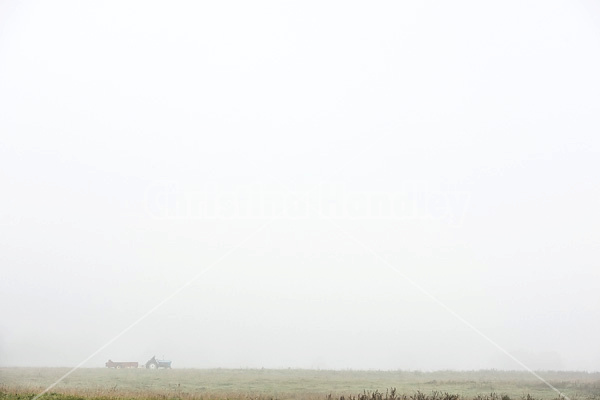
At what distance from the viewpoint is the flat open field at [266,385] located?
87.2 feet

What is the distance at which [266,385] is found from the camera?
3284 cm

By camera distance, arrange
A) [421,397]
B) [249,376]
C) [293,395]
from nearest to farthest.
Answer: [421,397] < [293,395] < [249,376]

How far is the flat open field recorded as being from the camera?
26570mm

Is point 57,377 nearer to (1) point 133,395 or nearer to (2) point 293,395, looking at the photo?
(1) point 133,395

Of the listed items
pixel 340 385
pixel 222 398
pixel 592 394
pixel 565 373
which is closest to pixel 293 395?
pixel 222 398

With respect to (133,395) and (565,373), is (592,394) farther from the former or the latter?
(133,395)

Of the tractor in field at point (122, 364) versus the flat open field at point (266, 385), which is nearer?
the flat open field at point (266, 385)

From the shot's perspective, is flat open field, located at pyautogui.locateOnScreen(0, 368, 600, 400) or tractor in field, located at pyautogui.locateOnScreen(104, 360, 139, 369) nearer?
flat open field, located at pyautogui.locateOnScreen(0, 368, 600, 400)

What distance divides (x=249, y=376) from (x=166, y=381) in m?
7.24

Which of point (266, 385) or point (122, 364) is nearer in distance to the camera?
point (266, 385)

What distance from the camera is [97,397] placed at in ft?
77.3

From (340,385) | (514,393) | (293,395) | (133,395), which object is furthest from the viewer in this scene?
(340,385)

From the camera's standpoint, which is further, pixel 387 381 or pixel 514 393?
pixel 387 381

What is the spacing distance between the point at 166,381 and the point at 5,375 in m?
12.9
